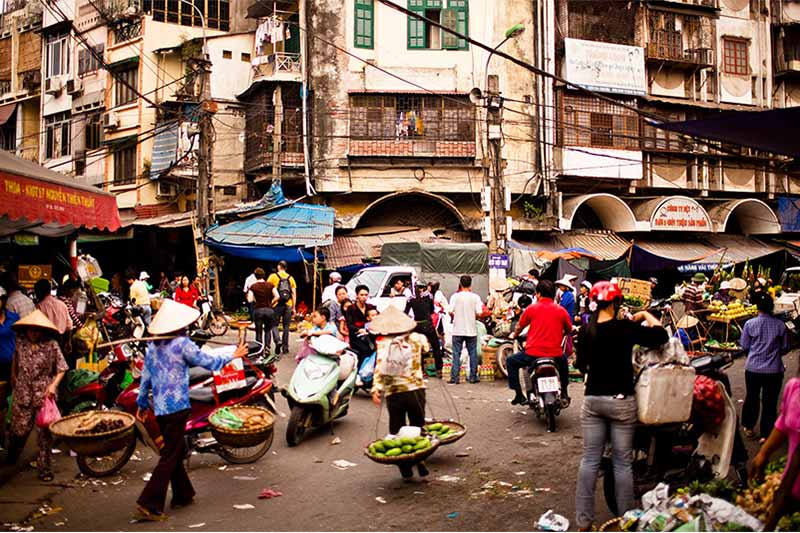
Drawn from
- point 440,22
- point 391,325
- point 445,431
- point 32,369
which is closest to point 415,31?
point 440,22

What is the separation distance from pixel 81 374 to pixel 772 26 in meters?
35.4

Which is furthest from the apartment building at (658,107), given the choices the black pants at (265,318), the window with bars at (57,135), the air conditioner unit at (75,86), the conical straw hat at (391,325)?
the conical straw hat at (391,325)

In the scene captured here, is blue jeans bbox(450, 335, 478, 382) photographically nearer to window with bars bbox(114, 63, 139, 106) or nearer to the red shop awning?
the red shop awning

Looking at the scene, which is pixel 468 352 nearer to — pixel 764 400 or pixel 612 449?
pixel 764 400

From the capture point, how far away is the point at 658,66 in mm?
33688

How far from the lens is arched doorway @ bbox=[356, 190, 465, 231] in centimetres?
3061

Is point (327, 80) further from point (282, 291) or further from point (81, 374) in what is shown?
point (81, 374)

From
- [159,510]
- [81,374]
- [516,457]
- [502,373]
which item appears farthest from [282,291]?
[159,510]

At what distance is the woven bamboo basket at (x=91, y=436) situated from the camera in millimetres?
7016

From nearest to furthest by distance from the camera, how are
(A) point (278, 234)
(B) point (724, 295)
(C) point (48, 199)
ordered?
1. (C) point (48, 199)
2. (B) point (724, 295)
3. (A) point (278, 234)

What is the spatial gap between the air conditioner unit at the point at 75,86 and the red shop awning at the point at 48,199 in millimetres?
27950

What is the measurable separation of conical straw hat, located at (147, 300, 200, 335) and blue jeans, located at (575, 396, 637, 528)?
332 cm

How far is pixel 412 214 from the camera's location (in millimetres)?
30891

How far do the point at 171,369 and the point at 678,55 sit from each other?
31681mm
